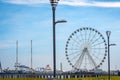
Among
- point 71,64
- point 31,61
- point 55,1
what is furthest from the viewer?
point 31,61

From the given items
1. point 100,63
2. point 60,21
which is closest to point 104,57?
point 100,63

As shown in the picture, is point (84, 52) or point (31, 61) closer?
point (84, 52)

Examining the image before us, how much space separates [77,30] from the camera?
85750 mm

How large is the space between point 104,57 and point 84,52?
9.88 meters

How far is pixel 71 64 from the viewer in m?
78.8

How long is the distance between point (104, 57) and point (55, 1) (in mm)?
53611

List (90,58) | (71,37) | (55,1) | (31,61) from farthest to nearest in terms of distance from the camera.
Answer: (31,61) → (71,37) → (90,58) → (55,1)

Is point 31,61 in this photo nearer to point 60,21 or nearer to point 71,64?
point 71,64

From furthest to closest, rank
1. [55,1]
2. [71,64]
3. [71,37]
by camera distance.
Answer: [71,37] < [71,64] < [55,1]

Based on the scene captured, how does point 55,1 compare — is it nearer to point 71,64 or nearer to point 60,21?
point 60,21

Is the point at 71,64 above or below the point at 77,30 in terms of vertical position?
below

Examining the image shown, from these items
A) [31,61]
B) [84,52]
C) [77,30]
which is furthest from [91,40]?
[31,61]

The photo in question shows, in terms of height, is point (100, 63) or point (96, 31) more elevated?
point (96, 31)

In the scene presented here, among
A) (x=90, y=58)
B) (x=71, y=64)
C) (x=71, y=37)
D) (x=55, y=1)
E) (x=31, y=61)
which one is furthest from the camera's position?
(x=31, y=61)
